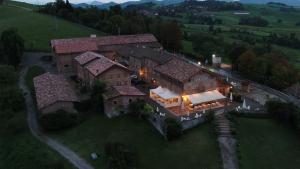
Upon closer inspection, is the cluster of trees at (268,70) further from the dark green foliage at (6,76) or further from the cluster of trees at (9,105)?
the dark green foliage at (6,76)

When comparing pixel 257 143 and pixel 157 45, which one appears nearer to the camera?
pixel 257 143

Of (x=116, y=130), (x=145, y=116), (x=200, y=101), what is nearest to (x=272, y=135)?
(x=200, y=101)

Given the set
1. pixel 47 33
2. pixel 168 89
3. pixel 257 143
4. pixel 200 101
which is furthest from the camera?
pixel 47 33

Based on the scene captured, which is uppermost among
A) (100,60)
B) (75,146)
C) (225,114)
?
(100,60)

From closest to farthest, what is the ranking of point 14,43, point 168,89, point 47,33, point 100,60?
1. point 168,89
2. point 100,60
3. point 14,43
4. point 47,33

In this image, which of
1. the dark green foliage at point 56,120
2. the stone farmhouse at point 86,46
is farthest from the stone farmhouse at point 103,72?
the dark green foliage at point 56,120

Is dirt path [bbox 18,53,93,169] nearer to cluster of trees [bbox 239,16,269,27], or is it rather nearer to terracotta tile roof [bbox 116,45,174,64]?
terracotta tile roof [bbox 116,45,174,64]

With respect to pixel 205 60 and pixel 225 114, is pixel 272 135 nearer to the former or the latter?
pixel 225 114

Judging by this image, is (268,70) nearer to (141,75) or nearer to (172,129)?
(141,75)
